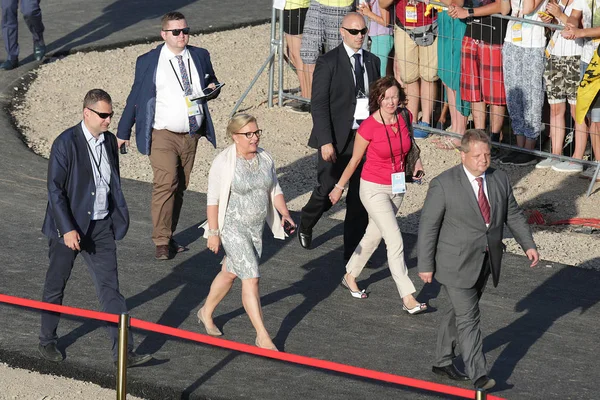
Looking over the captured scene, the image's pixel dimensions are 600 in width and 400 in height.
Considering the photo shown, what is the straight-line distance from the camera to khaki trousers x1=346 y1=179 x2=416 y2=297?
937cm

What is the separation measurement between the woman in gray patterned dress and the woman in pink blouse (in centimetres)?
115

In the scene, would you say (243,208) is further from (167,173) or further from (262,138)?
(262,138)

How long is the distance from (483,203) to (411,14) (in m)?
6.10

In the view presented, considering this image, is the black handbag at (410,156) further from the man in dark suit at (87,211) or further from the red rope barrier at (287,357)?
the red rope barrier at (287,357)

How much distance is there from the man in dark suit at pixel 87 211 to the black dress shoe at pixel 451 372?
200 centimetres

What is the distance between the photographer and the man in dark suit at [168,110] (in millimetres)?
10164

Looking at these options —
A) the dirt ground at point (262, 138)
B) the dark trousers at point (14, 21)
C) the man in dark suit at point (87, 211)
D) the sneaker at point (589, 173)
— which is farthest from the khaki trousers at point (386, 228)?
the dark trousers at point (14, 21)

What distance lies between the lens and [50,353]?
325 inches

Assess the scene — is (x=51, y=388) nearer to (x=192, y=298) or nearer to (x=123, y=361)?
(x=123, y=361)

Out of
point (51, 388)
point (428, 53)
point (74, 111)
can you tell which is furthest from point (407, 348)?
point (74, 111)

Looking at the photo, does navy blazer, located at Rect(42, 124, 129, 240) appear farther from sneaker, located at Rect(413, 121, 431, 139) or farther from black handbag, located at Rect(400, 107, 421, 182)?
sneaker, located at Rect(413, 121, 431, 139)

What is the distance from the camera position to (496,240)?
8000mm

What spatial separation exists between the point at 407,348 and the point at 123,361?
2.39 metres

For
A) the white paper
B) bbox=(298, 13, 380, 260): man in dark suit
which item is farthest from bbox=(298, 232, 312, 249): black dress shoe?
the white paper
